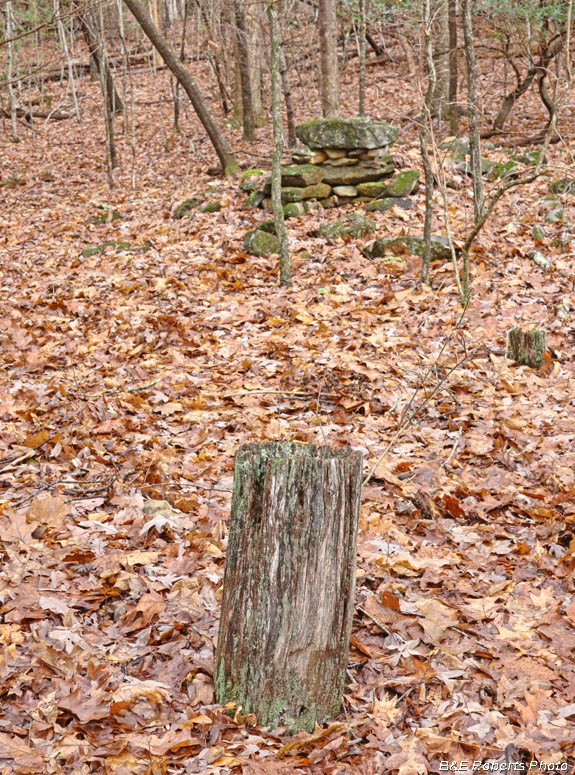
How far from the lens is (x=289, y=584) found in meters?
2.58

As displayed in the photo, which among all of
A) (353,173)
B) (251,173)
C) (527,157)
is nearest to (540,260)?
(353,173)

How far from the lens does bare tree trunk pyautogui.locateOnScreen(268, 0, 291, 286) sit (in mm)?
7656

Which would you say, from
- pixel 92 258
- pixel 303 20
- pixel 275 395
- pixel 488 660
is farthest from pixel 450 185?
pixel 303 20

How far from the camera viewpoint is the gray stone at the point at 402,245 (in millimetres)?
8973

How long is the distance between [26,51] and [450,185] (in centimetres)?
2197

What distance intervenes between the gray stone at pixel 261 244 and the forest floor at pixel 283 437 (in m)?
0.20

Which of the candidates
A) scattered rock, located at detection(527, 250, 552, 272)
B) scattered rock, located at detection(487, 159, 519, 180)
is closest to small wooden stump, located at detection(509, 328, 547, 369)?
scattered rock, located at detection(527, 250, 552, 272)

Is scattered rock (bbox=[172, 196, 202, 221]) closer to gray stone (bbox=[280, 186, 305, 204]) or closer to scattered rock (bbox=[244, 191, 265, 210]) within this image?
scattered rock (bbox=[244, 191, 265, 210])

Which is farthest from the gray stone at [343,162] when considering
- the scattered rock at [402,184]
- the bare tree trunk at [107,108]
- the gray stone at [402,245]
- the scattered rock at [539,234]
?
the bare tree trunk at [107,108]

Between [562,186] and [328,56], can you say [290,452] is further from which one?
[328,56]

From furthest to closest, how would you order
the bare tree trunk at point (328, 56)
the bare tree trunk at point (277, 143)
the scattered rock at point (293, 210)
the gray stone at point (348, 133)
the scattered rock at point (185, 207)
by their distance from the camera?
the bare tree trunk at point (328, 56) < the scattered rock at point (185, 207) < the gray stone at point (348, 133) < the scattered rock at point (293, 210) < the bare tree trunk at point (277, 143)

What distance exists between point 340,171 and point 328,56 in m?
2.60

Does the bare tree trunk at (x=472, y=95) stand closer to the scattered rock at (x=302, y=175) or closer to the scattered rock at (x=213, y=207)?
the scattered rock at (x=302, y=175)

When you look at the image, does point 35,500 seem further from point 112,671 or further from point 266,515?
point 266,515
